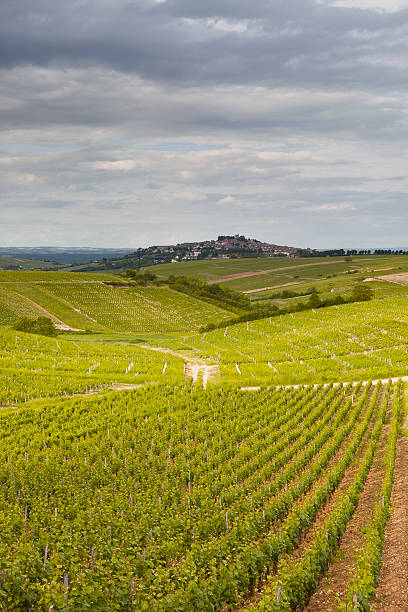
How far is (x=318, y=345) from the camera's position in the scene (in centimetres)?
5644

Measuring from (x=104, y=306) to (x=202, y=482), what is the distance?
317 ft

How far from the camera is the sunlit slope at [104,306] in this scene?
99.6m

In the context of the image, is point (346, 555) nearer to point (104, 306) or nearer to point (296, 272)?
point (104, 306)

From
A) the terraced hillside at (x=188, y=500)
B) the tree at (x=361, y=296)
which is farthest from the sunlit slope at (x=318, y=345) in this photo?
the terraced hillside at (x=188, y=500)

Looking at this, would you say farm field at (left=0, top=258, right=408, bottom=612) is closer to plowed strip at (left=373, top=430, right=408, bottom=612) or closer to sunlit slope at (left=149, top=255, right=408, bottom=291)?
plowed strip at (left=373, top=430, right=408, bottom=612)

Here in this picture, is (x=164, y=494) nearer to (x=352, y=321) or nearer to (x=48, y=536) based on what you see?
(x=48, y=536)

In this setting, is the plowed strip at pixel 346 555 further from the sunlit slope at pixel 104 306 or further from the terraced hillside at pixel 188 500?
the sunlit slope at pixel 104 306

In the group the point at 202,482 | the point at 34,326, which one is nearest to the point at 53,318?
the point at 34,326

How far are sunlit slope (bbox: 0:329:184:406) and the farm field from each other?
25cm

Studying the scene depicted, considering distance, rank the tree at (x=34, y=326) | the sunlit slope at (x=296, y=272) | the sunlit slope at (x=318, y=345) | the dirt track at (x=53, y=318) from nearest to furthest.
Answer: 1. the sunlit slope at (x=318, y=345)
2. the tree at (x=34, y=326)
3. the dirt track at (x=53, y=318)
4. the sunlit slope at (x=296, y=272)

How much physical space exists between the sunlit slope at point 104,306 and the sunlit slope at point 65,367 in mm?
41239

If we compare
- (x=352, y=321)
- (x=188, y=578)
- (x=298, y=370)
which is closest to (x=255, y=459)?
(x=188, y=578)

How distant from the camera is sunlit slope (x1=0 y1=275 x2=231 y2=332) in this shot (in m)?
99.6

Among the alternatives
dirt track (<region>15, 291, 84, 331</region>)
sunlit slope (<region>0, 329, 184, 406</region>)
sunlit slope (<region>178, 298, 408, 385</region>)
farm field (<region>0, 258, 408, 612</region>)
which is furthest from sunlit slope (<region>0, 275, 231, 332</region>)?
farm field (<region>0, 258, 408, 612</region>)
